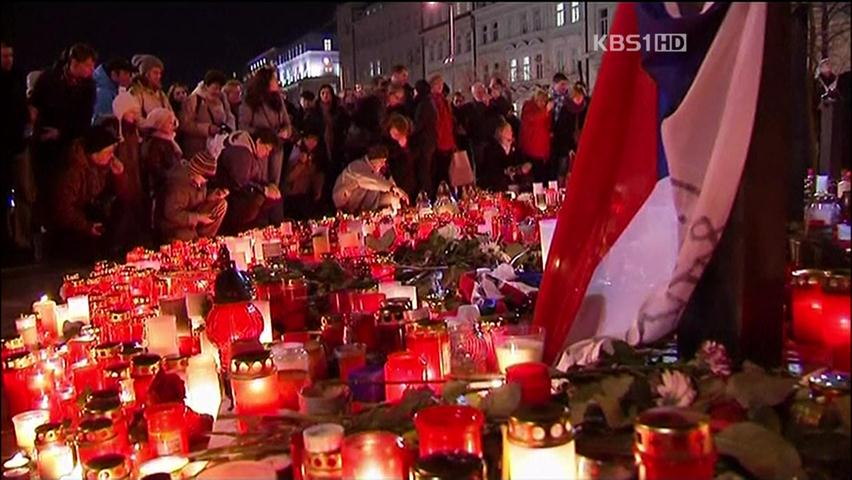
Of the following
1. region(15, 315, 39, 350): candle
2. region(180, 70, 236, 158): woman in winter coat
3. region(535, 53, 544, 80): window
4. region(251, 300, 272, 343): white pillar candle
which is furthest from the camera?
region(535, 53, 544, 80): window

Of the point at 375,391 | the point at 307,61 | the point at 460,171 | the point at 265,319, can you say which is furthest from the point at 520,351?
the point at 460,171

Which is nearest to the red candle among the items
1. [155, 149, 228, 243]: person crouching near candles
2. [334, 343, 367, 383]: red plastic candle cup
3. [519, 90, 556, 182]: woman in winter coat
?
[334, 343, 367, 383]: red plastic candle cup

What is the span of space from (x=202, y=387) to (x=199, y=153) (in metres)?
4.14

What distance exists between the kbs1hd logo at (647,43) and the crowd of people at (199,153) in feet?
7.97

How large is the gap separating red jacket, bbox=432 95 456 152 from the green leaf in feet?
23.4

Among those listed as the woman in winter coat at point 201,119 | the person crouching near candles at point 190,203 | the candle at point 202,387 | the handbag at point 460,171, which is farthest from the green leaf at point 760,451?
the handbag at point 460,171

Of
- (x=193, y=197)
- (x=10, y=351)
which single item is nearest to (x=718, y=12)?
(x=10, y=351)

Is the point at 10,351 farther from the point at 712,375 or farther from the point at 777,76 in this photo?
the point at 777,76

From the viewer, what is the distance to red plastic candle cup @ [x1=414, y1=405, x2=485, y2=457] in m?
1.37

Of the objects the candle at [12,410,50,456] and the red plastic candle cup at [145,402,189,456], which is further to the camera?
the candle at [12,410,50,456]

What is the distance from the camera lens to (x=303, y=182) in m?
7.29

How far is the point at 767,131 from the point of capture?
1630mm

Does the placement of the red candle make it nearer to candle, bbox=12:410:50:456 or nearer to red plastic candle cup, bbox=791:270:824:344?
red plastic candle cup, bbox=791:270:824:344

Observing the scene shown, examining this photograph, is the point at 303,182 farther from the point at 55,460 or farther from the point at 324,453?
the point at 324,453
